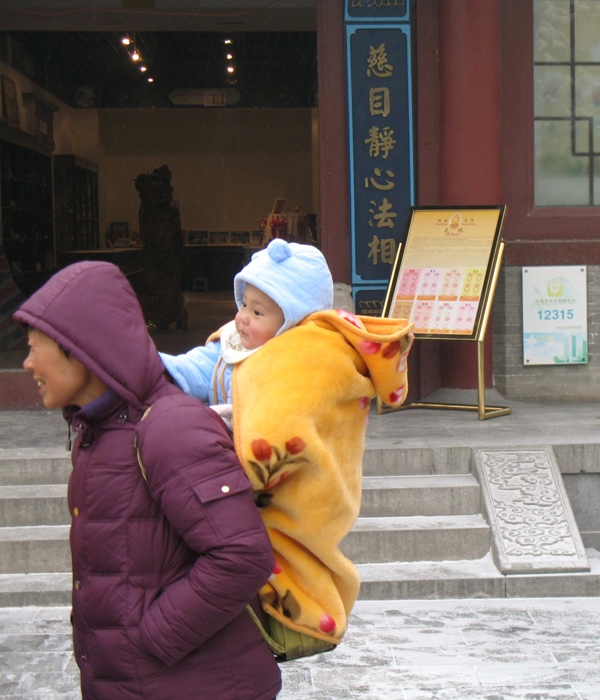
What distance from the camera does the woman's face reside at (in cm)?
189

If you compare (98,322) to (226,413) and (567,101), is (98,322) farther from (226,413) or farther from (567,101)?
(567,101)

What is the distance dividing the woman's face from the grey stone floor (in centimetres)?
218

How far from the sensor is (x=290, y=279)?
80.6 inches

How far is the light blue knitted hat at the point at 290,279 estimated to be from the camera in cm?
203

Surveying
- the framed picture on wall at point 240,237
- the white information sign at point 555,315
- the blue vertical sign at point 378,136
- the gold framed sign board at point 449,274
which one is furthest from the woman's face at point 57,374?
the framed picture on wall at point 240,237

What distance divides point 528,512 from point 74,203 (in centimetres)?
1407

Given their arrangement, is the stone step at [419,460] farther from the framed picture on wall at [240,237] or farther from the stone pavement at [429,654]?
the framed picture on wall at [240,237]

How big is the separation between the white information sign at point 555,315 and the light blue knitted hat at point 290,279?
5183 millimetres

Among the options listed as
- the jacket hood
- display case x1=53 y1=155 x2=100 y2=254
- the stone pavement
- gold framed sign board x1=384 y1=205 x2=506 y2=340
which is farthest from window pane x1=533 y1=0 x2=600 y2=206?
display case x1=53 y1=155 x2=100 y2=254

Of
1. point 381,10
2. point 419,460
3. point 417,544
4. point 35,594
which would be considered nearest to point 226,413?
point 35,594

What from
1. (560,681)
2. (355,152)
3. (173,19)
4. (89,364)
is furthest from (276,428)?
(173,19)

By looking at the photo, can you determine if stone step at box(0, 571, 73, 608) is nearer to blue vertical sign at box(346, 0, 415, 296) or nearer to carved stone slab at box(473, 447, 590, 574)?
carved stone slab at box(473, 447, 590, 574)

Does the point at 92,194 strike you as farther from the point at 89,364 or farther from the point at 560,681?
the point at 89,364

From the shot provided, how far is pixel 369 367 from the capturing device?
1.99 metres
